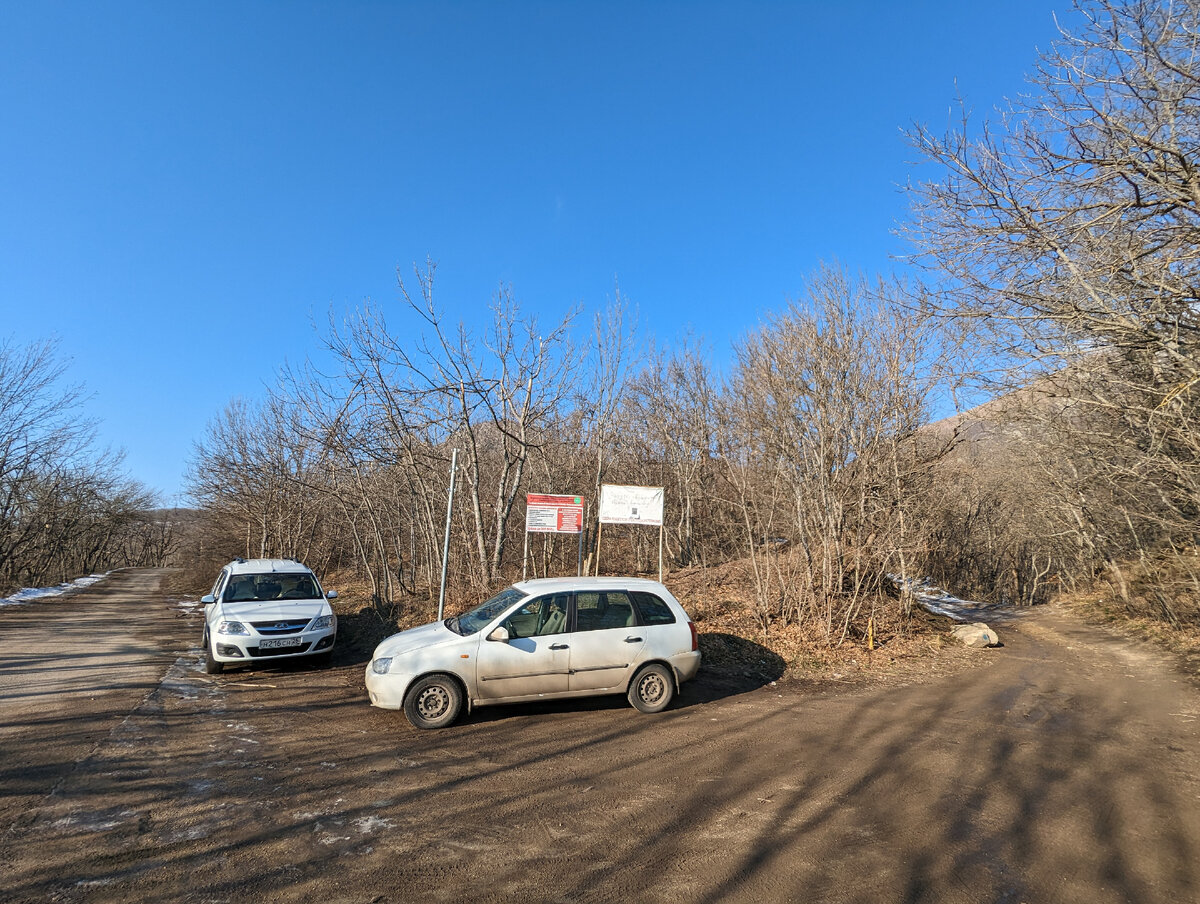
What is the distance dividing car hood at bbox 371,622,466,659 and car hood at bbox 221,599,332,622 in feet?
10.1

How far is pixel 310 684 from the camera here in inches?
343

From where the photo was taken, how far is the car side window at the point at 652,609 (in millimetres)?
7547

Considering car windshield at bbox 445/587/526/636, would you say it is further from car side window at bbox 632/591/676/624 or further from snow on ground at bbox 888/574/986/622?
snow on ground at bbox 888/574/986/622

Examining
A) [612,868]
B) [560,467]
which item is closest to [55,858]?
[612,868]

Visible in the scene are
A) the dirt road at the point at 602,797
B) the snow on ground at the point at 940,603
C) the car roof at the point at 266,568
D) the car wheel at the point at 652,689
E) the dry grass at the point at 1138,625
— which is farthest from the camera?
the snow on ground at the point at 940,603

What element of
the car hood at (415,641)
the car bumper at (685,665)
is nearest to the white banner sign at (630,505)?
the car bumper at (685,665)

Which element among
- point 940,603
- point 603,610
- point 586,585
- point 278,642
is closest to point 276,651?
point 278,642

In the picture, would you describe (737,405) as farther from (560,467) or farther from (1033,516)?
(1033,516)

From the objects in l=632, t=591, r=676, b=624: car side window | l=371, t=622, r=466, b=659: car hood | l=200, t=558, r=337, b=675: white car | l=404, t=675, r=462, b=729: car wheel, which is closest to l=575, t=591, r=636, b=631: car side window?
l=632, t=591, r=676, b=624: car side window

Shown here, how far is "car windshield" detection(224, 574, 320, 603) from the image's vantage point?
33.6ft

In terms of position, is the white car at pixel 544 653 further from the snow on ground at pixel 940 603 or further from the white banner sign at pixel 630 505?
the snow on ground at pixel 940 603

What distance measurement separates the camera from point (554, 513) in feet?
37.2

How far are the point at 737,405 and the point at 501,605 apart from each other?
11.2m

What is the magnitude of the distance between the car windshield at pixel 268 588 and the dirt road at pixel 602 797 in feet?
6.43
